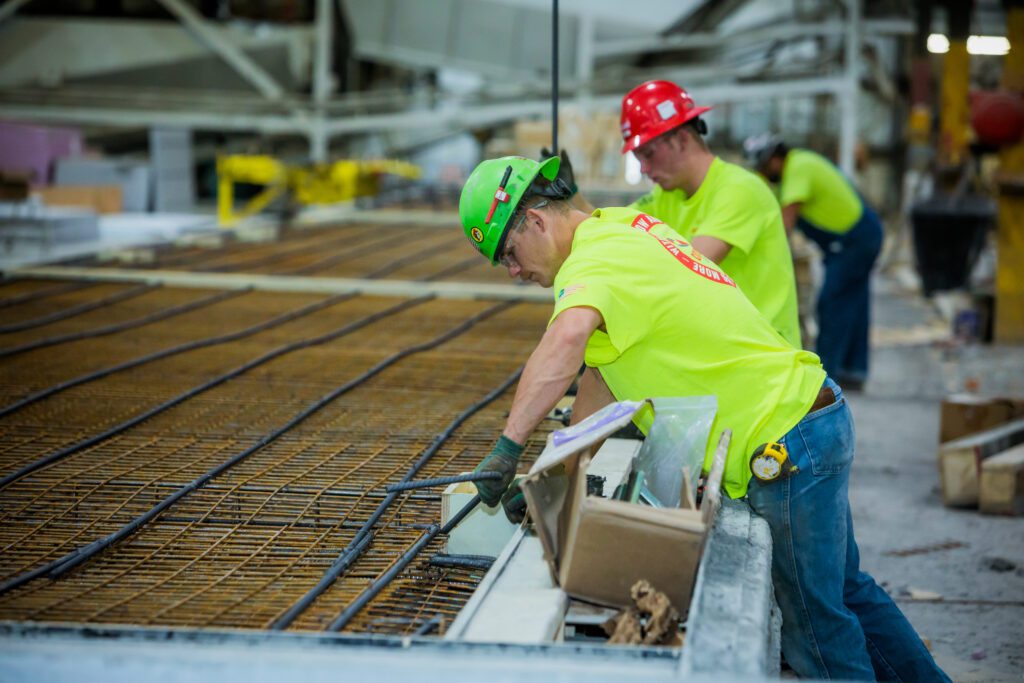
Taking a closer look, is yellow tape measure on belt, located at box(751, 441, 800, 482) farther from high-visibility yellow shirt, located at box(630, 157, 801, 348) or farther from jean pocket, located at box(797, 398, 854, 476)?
high-visibility yellow shirt, located at box(630, 157, 801, 348)

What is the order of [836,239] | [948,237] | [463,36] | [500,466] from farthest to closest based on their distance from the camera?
[463,36] < [948,237] < [836,239] < [500,466]

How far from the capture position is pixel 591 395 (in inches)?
134

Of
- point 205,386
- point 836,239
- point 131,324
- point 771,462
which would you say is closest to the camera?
point 771,462

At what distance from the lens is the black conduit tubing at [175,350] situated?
5.22m

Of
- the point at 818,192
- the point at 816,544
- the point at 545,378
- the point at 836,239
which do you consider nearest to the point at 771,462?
the point at 816,544

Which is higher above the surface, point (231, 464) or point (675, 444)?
point (675, 444)

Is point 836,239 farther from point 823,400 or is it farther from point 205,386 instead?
point 823,400

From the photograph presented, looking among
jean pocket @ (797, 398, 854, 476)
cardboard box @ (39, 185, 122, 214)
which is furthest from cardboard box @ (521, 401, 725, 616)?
cardboard box @ (39, 185, 122, 214)

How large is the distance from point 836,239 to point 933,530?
304 centimetres

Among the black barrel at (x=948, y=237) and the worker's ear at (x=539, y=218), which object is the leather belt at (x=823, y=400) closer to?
the worker's ear at (x=539, y=218)

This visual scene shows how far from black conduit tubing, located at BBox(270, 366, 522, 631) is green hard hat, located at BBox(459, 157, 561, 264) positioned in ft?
3.17

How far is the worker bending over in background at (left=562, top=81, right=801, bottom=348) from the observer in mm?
4605

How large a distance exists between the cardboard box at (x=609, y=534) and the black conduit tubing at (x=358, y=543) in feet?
2.20

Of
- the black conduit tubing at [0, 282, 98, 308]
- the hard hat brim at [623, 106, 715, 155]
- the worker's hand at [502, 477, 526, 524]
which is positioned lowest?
the black conduit tubing at [0, 282, 98, 308]
